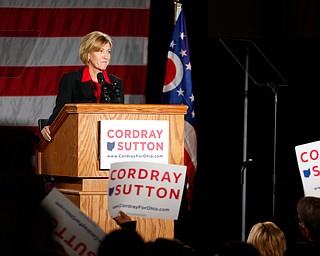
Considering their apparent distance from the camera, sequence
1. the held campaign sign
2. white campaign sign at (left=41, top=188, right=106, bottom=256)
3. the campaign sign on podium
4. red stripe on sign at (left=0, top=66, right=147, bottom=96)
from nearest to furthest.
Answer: white campaign sign at (left=41, top=188, right=106, bottom=256)
the held campaign sign
the campaign sign on podium
red stripe on sign at (left=0, top=66, right=147, bottom=96)

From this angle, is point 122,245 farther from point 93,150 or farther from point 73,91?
point 73,91

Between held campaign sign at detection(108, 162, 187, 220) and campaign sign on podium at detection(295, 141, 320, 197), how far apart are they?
2.92ft

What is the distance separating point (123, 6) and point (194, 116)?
122 centimetres

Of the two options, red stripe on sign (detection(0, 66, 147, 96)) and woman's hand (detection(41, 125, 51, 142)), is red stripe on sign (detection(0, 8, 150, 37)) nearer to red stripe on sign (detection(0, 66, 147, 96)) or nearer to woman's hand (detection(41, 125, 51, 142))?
red stripe on sign (detection(0, 66, 147, 96))

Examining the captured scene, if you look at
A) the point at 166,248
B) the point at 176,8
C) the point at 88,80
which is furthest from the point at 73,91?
the point at 166,248

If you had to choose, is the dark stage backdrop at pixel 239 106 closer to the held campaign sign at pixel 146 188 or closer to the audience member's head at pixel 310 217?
the held campaign sign at pixel 146 188

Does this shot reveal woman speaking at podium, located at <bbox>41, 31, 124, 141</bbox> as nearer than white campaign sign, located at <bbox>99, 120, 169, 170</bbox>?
No

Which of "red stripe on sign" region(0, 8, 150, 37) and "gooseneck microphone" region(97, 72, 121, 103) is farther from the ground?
"red stripe on sign" region(0, 8, 150, 37)

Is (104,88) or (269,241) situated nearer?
(269,241)

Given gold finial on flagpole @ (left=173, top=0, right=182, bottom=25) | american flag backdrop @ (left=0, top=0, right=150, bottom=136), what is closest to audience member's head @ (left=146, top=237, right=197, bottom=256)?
gold finial on flagpole @ (left=173, top=0, right=182, bottom=25)

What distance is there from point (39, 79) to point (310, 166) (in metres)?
3.35

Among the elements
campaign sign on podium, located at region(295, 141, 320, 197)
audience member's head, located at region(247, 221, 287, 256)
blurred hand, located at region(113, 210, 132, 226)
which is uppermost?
campaign sign on podium, located at region(295, 141, 320, 197)

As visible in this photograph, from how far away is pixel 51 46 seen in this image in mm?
8055

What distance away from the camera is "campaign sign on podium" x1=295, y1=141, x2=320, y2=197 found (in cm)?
530
